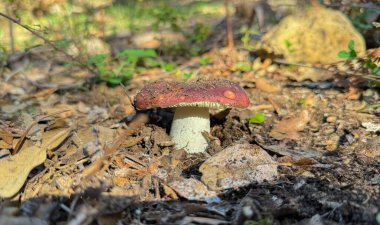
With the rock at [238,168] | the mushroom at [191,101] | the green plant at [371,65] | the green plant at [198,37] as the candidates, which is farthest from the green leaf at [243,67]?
the rock at [238,168]

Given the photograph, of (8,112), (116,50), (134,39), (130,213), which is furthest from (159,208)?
(134,39)

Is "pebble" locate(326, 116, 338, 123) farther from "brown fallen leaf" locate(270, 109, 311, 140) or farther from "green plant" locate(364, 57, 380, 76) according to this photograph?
"green plant" locate(364, 57, 380, 76)

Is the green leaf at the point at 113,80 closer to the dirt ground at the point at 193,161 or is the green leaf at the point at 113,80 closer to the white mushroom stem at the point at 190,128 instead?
the dirt ground at the point at 193,161

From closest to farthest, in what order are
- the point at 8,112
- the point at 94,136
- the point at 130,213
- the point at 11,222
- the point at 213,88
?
the point at 11,222 → the point at 130,213 → the point at 213,88 → the point at 94,136 → the point at 8,112

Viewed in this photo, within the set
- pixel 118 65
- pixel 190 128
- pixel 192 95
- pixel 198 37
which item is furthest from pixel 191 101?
pixel 198 37

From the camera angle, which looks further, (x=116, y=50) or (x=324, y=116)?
(x=116, y=50)

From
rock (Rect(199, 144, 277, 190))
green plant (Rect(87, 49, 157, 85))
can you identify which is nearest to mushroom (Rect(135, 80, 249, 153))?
rock (Rect(199, 144, 277, 190))

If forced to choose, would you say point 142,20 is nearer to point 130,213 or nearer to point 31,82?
point 31,82
